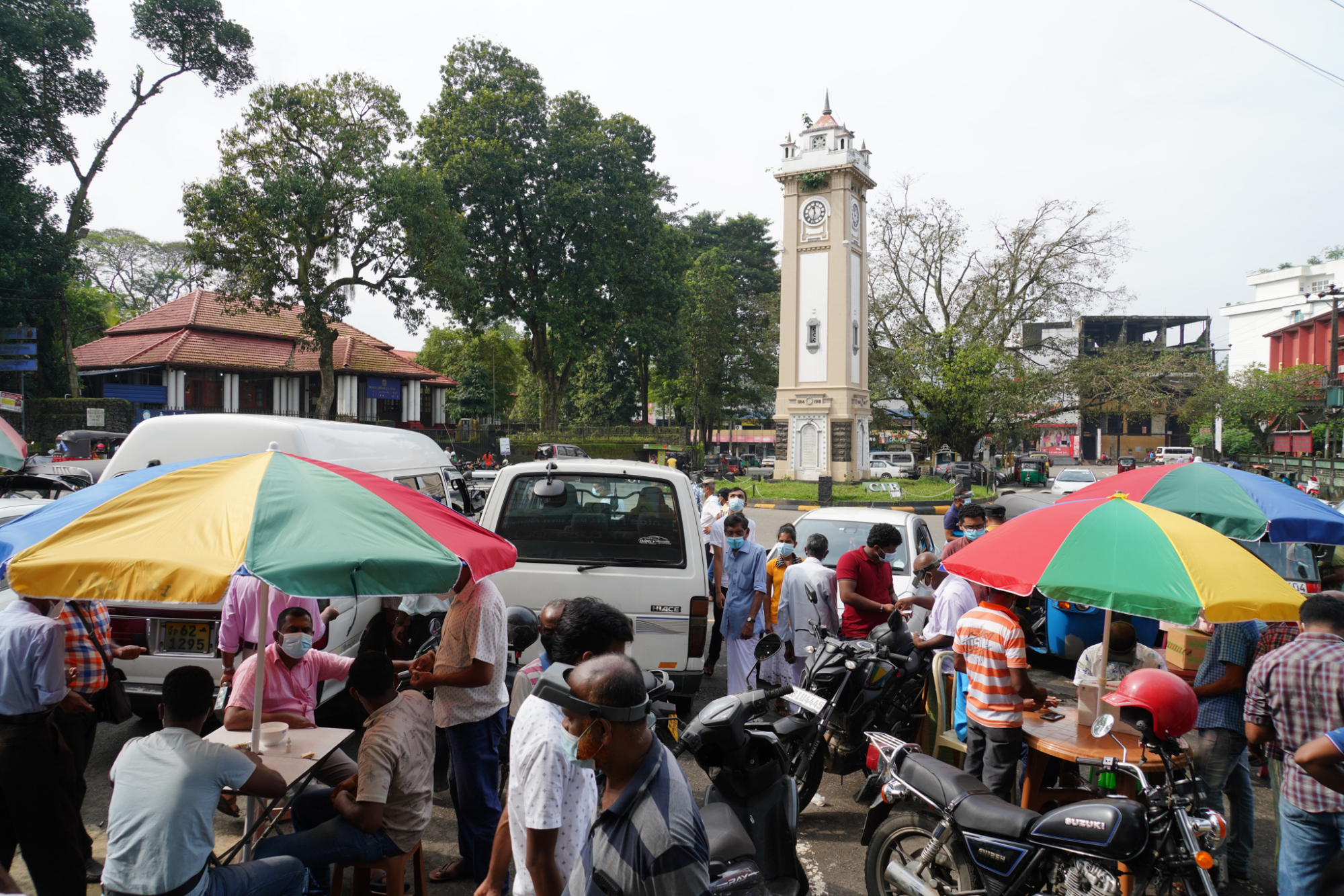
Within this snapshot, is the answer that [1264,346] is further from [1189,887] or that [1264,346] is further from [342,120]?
[1189,887]

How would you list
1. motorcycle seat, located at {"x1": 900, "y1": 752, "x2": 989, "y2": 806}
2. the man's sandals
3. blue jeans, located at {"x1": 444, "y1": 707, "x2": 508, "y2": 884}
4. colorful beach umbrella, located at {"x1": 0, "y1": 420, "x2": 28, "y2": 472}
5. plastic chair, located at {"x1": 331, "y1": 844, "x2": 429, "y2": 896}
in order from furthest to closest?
colorful beach umbrella, located at {"x1": 0, "y1": 420, "x2": 28, "y2": 472}, the man's sandals, blue jeans, located at {"x1": 444, "y1": 707, "x2": 508, "y2": 884}, motorcycle seat, located at {"x1": 900, "y1": 752, "x2": 989, "y2": 806}, plastic chair, located at {"x1": 331, "y1": 844, "x2": 429, "y2": 896}

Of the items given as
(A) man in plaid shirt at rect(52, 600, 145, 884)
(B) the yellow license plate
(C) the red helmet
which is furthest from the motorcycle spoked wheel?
(B) the yellow license plate

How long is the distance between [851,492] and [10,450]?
90.9 feet

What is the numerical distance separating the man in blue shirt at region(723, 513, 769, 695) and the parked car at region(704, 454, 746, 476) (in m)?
27.6

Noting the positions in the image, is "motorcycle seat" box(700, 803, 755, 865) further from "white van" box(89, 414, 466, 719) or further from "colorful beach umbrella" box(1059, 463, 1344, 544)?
"colorful beach umbrella" box(1059, 463, 1344, 544)

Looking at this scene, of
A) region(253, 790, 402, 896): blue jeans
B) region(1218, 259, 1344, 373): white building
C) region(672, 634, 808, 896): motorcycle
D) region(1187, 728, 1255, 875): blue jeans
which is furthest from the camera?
region(1218, 259, 1344, 373): white building

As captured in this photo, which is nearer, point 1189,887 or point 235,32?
point 1189,887

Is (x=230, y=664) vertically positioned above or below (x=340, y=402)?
below

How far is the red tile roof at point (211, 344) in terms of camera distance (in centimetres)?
3312

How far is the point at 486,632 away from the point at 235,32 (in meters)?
35.6

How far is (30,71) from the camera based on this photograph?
1117 inches

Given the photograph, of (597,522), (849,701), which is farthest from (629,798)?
(597,522)

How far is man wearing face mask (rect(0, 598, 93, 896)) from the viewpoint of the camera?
11.5 ft

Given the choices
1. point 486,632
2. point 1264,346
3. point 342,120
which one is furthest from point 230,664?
point 1264,346
